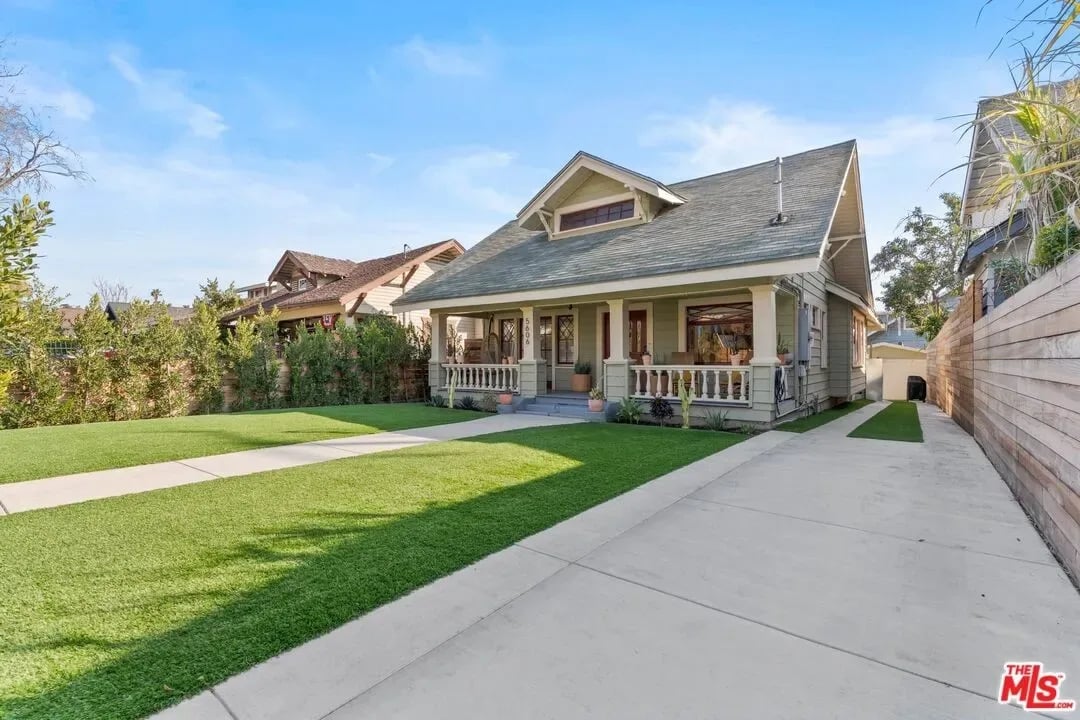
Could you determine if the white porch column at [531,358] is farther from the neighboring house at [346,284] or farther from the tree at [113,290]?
the tree at [113,290]

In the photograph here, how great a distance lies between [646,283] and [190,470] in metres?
7.47

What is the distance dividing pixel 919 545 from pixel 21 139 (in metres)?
25.1

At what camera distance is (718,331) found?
37.8ft

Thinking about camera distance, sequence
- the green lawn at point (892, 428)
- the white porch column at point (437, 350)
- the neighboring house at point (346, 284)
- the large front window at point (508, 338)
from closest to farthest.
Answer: the green lawn at point (892, 428)
the white porch column at point (437, 350)
the large front window at point (508, 338)
the neighboring house at point (346, 284)

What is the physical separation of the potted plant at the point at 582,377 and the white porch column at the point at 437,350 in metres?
3.78

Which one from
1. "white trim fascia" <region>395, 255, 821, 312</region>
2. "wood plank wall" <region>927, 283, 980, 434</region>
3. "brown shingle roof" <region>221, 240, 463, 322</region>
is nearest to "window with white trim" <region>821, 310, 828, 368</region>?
"wood plank wall" <region>927, 283, 980, 434</region>

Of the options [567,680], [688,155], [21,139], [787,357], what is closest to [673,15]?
[688,155]

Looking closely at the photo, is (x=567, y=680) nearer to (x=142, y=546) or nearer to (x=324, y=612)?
(x=324, y=612)

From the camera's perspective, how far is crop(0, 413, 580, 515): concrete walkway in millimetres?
4457

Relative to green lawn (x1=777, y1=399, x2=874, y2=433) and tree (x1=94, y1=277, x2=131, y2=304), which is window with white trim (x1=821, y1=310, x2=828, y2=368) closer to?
green lawn (x1=777, y1=399, x2=874, y2=433)

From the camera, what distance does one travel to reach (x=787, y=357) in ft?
33.9

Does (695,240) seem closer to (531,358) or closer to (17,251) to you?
A: (531,358)

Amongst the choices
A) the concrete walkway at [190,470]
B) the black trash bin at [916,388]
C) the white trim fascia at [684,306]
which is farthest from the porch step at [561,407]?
the black trash bin at [916,388]

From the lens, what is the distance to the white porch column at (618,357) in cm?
1025
